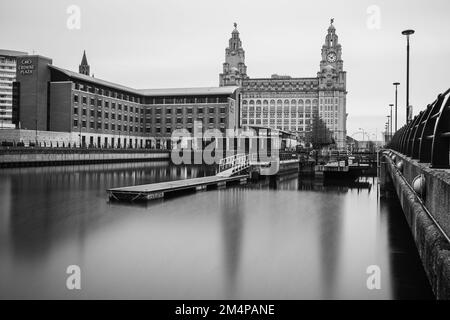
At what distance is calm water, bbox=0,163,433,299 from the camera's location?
35.7 feet

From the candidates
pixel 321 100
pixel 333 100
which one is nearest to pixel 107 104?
pixel 321 100

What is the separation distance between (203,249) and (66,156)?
56.8 metres

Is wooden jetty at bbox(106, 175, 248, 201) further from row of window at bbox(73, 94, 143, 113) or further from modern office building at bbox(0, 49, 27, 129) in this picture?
modern office building at bbox(0, 49, 27, 129)

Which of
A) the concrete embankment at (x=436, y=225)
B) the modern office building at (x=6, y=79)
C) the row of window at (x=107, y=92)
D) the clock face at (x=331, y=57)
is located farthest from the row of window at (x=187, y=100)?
the clock face at (x=331, y=57)

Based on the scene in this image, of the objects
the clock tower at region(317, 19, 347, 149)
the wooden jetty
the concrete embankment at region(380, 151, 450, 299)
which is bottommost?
the wooden jetty

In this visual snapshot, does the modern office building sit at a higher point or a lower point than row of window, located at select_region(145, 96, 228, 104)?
higher

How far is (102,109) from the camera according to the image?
293 feet

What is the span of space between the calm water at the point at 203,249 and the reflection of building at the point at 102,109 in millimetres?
50254

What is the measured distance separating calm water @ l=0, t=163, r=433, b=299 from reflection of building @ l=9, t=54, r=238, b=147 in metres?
50.3

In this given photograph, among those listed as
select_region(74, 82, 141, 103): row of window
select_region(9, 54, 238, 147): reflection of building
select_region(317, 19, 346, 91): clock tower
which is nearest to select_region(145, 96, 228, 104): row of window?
select_region(9, 54, 238, 147): reflection of building

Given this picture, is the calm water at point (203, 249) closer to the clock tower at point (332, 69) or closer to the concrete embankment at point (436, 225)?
the concrete embankment at point (436, 225)

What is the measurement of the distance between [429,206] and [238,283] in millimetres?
5509

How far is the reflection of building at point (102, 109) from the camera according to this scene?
7600 centimetres
